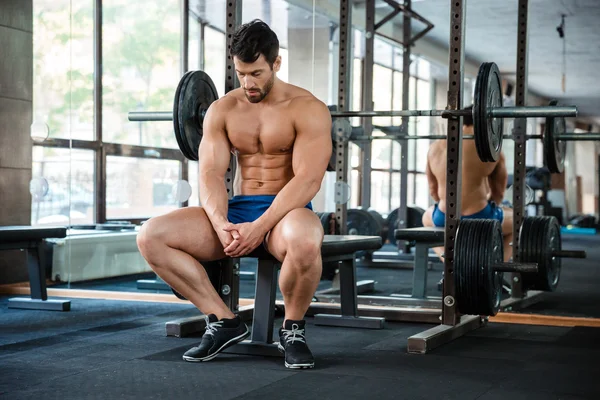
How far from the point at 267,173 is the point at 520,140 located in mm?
1814

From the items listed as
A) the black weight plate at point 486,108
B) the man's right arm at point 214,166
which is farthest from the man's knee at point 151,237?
the black weight plate at point 486,108

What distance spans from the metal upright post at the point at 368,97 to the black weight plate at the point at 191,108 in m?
1.37

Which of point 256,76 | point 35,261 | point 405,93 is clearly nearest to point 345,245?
point 256,76

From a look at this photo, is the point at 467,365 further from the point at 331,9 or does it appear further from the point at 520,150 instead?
the point at 331,9

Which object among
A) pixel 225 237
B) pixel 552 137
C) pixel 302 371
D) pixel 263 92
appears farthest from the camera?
pixel 552 137

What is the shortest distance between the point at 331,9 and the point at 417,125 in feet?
2.84

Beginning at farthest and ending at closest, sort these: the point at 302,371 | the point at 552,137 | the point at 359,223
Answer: the point at 359,223 → the point at 552,137 → the point at 302,371

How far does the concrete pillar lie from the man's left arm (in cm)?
244

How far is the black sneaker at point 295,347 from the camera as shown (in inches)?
93.4

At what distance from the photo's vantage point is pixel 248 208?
2648 millimetres

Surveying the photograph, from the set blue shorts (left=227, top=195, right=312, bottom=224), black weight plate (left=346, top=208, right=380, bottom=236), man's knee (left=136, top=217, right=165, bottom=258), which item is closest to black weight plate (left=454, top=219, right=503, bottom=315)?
blue shorts (left=227, top=195, right=312, bottom=224)

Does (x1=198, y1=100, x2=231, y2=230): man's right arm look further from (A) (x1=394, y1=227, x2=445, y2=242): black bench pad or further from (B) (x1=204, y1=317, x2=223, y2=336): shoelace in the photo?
(A) (x1=394, y1=227, x2=445, y2=242): black bench pad

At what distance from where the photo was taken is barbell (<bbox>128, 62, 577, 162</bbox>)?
281 cm

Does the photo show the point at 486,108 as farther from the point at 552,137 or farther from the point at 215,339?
the point at 215,339
